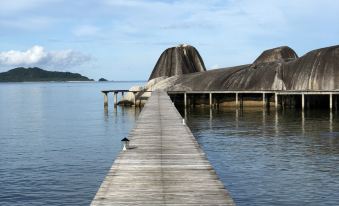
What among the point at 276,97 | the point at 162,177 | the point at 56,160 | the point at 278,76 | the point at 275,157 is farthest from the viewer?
the point at 278,76

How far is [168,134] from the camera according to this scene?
27188 millimetres

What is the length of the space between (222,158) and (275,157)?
2905mm

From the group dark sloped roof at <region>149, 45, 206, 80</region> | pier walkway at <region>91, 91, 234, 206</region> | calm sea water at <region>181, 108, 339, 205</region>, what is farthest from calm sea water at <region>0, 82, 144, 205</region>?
dark sloped roof at <region>149, 45, 206, 80</region>

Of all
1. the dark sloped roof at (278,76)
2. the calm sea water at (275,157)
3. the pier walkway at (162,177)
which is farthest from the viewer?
the dark sloped roof at (278,76)

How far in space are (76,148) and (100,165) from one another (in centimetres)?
746

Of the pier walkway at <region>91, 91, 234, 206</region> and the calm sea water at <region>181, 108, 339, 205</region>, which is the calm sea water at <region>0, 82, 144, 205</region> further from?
the calm sea water at <region>181, 108, 339, 205</region>

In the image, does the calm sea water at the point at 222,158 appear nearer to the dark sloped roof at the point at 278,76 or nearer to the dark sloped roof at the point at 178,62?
the dark sloped roof at the point at 278,76

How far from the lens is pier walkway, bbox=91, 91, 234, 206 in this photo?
13.8m

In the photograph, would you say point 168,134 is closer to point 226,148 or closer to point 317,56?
point 226,148

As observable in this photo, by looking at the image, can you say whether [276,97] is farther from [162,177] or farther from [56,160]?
[162,177]

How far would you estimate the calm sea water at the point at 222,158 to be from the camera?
21.6 m

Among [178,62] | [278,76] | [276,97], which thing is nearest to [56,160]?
[276,97]

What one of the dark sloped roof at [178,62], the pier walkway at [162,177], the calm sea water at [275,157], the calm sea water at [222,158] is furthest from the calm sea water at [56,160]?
the dark sloped roof at [178,62]

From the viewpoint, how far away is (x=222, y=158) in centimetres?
3003
